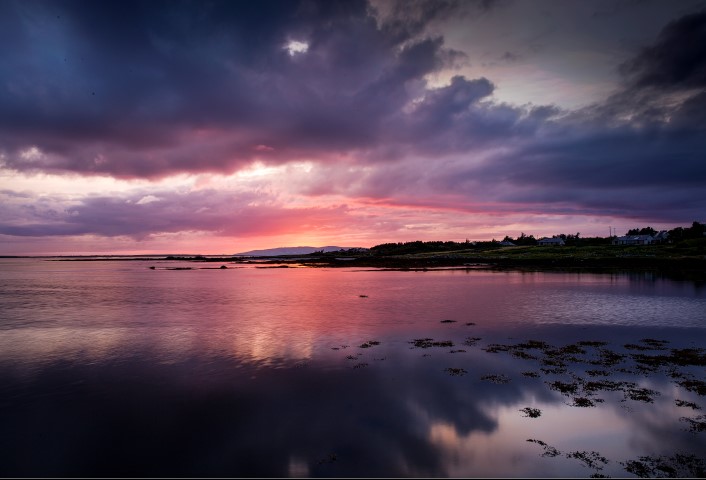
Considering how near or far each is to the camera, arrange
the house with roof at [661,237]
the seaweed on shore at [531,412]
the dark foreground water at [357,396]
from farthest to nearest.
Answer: the house with roof at [661,237], the seaweed on shore at [531,412], the dark foreground water at [357,396]

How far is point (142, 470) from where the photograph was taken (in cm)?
1184

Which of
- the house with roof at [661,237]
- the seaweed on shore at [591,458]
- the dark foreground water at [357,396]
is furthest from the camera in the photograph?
the house with roof at [661,237]

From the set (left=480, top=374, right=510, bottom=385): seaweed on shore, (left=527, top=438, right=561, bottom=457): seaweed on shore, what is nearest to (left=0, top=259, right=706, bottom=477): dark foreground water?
(left=527, top=438, right=561, bottom=457): seaweed on shore

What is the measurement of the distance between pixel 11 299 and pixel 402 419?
6386 cm

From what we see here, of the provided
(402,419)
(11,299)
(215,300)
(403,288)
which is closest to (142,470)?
(402,419)

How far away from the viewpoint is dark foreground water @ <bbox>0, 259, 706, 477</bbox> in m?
12.4

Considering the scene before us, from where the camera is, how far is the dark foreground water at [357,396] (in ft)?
40.6

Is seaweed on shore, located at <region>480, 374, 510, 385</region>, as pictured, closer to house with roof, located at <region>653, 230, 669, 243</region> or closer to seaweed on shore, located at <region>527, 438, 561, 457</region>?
seaweed on shore, located at <region>527, 438, 561, 457</region>

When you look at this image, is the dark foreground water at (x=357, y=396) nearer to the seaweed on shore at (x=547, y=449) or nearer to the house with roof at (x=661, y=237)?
the seaweed on shore at (x=547, y=449)

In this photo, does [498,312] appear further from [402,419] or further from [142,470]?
[142,470]

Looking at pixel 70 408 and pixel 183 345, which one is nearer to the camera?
pixel 70 408

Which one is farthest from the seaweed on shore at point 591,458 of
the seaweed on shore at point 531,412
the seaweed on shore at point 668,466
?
the seaweed on shore at point 531,412

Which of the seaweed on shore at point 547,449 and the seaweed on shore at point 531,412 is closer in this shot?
the seaweed on shore at point 547,449

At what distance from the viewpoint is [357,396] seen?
17703mm
